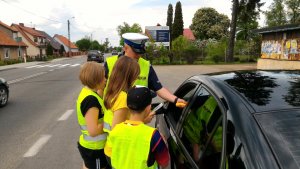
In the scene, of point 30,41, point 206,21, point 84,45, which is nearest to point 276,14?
point 206,21

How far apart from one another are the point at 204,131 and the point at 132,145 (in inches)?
21.2

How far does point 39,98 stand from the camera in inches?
460

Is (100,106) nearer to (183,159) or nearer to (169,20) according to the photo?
(183,159)

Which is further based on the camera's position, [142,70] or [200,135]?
[142,70]

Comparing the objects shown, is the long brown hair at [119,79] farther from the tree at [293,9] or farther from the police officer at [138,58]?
the tree at [293,9]

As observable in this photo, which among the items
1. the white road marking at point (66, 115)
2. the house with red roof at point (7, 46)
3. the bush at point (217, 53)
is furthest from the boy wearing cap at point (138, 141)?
the house with red roof at point (7, 46)

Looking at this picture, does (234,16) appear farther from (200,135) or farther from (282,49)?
(200,135)

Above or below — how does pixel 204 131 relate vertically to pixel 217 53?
below

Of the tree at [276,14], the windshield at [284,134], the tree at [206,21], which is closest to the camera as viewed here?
the windshield at [284,134]

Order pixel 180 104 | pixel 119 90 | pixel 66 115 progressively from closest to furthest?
pixel 119 90, pixel 180 104, pixel 66 115

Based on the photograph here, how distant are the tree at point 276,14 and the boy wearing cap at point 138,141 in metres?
65.5

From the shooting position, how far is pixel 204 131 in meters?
2.40

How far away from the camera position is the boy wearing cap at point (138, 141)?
2.19 m

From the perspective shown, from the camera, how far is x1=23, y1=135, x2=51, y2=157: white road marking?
5526 millimetres
